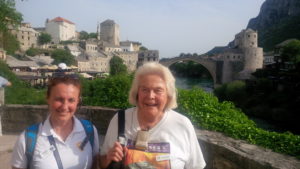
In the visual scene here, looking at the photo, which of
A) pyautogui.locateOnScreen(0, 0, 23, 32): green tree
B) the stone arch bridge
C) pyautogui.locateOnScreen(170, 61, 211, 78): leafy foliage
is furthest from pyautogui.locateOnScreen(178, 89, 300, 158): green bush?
pyautogui.locateOnScreen(170, 61, 211, 78): leafy foliage

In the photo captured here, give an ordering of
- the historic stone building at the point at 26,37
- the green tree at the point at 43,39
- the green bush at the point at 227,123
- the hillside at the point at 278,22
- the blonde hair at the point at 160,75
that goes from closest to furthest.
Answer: the blonde hair at the point at 160,75 < the green bush at the point at 227,123 < the historic stone building at the point at 26,37 < the green tree at the point at 43,39 < the hillside at the point at 278,22

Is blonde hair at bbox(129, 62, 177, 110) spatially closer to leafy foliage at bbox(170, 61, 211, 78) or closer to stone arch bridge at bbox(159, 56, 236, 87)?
stone arch bridge at bbox(159, 56, 236, 87)

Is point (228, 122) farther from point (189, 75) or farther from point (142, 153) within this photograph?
point (189, 75)

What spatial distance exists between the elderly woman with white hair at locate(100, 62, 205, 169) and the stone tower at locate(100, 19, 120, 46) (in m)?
80.0

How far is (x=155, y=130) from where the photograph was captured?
166 cm

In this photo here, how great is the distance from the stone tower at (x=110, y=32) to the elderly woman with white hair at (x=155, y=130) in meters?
80.0

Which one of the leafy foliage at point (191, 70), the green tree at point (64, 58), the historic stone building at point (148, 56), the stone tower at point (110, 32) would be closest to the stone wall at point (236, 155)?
the green tree at point (64, 58)

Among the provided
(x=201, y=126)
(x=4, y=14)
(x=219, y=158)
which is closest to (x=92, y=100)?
(x=201, y=126)

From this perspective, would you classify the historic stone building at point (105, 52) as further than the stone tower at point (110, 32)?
No

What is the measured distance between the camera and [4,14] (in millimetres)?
10047

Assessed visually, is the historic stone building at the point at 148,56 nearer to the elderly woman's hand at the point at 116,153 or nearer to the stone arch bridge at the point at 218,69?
the stone arch bridge at the point at 218,69

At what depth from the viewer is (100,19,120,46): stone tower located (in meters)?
80.9

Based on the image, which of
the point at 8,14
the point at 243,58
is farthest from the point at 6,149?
the point at 243,58

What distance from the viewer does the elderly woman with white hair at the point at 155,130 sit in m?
1.56
